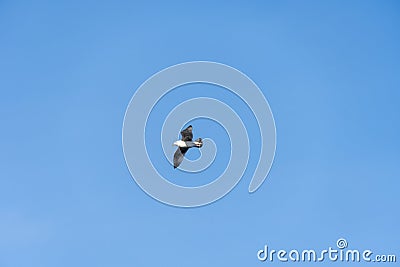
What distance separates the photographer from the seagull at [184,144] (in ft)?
15.8

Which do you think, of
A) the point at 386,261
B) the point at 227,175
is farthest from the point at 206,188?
the point at 386,261

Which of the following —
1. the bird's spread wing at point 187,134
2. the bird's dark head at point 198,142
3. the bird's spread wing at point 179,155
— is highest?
the bird's spread wing at point 187,134

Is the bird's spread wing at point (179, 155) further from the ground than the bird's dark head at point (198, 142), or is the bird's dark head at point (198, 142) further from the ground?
the bird's dark head at point (198, 142)

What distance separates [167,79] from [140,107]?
1.02ft

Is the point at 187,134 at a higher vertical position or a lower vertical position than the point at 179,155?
higher

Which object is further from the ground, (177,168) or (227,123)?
(227,123)

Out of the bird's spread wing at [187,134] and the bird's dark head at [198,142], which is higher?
the bird's spread wing at [187,134]

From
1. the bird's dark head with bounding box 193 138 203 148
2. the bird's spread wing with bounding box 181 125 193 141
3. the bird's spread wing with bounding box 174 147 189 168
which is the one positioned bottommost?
the bird's spread wing with bounding box 174 147 189 168

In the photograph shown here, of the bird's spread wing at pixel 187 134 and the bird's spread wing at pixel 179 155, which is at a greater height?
the bird's spread wing at pixel 187 134

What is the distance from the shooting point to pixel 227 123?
4.86 m

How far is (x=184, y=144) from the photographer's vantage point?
4.83 metres

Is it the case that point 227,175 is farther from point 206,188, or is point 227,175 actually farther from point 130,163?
point 130,163

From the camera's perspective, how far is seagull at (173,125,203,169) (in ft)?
15.8

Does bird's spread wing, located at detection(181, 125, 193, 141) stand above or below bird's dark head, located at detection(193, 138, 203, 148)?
above
